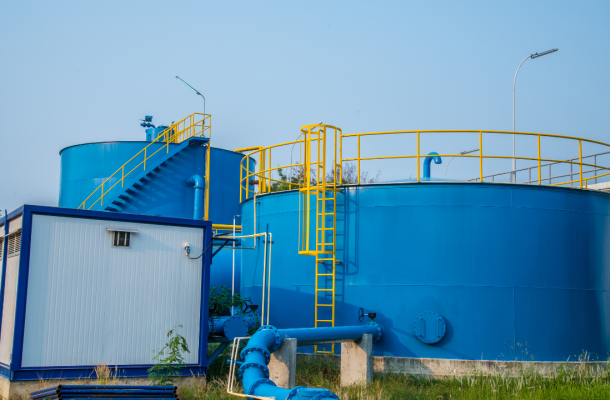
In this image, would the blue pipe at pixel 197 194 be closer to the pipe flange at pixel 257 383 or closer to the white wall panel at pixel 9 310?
the white wall panel at pixel 9 310

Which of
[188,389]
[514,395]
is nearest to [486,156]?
[514,395]

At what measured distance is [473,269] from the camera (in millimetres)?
15430

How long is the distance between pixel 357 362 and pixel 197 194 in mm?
14981

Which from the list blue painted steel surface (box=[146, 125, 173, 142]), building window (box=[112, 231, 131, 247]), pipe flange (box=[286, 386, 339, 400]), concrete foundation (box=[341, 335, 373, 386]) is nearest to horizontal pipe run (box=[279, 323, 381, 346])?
concrete foundation (box=[341, 335, 373, 386])

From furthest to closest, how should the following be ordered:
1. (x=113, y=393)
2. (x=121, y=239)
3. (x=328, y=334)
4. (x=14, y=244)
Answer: (x=328, y=334)
(x=121, y=239)
(x=14, y=244)
(x=113, y=393)

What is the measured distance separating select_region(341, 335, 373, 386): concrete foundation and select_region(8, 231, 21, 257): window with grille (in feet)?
24.7

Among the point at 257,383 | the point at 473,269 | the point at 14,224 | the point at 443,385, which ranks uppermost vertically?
the point at 14,224

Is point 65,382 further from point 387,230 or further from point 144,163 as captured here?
point 144,163

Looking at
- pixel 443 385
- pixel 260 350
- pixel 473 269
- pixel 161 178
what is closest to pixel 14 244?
pixel 260 350

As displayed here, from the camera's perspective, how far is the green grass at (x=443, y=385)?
12469mm

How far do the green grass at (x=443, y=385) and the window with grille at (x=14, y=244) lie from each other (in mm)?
4375

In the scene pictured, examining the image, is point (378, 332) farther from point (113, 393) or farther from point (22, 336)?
point (22, 336)

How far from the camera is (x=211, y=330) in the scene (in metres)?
14.6

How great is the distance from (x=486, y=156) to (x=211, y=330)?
7983 millimetres
